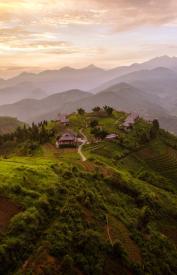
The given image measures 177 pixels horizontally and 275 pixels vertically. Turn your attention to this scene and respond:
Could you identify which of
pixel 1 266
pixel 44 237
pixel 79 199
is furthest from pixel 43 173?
pixel 1 266

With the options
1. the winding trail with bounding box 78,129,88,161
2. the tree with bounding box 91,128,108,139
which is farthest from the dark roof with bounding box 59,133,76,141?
the tree with bounding box 91,128,108,139

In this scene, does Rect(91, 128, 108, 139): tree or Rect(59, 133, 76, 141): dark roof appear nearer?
Rect(59, 133, 76, 141): dark roof

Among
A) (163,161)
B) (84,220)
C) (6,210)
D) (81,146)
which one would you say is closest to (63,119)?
(81,146)

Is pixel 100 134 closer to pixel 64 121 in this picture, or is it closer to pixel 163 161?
pixel 163 161

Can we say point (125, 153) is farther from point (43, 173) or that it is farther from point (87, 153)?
point (43, 173)

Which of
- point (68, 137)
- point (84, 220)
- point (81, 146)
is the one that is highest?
point (68, 137)

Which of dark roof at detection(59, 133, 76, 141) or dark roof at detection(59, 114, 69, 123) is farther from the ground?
dark roof at detection(59, 114, 69, 123)

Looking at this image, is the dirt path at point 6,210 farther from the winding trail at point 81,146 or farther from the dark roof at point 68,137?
the dark roof at point 68,137

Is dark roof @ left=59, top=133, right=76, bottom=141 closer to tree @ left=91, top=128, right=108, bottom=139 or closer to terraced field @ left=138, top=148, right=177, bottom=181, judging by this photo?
tree @ left=91, top=128, right=108, bottom=139

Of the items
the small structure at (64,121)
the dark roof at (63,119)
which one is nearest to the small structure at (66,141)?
the small structure at (64,121)
